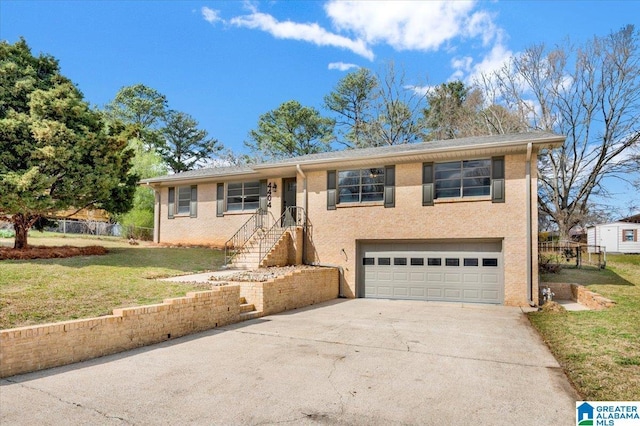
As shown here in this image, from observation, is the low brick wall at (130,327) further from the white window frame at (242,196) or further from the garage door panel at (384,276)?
the white window frame at (242,196)

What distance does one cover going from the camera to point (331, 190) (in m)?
14.5

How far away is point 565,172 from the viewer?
79.2 feet

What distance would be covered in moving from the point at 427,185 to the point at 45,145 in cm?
1282

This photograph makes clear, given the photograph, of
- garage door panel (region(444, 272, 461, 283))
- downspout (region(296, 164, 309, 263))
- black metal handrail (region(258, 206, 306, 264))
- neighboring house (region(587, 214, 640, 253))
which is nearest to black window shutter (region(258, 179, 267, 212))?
black metal handrail (region(258, 206, 306, 264))

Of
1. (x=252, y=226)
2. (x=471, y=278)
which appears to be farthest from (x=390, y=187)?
(x=252, y=226)

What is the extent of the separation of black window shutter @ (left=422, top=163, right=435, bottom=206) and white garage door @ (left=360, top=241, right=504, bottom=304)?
1.51 meters

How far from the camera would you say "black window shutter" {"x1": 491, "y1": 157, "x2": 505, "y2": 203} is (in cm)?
1215

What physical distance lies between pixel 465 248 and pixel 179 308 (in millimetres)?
9270

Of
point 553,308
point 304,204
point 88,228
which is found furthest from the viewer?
point 88,228

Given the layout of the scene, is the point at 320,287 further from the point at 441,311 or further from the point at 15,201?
the point at 15,201

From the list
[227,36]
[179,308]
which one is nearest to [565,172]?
[227,36]

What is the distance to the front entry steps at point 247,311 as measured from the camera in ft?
29.4

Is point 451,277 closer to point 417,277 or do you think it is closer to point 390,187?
point 417,277

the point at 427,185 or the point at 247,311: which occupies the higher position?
the point at 427,185
